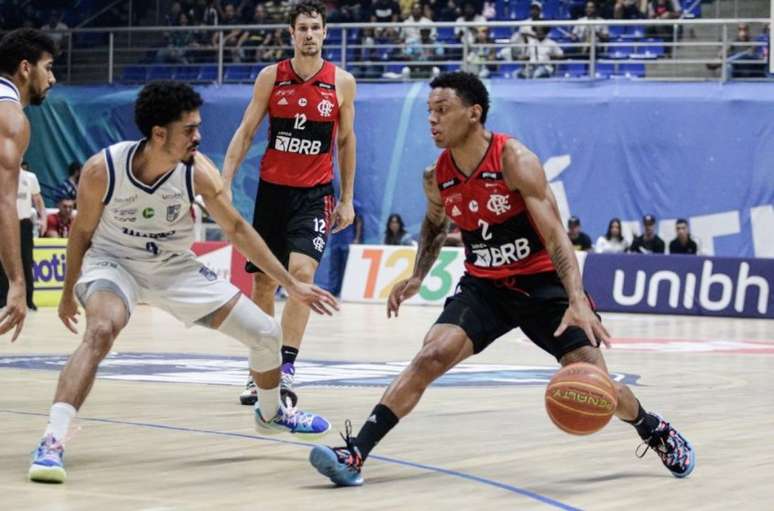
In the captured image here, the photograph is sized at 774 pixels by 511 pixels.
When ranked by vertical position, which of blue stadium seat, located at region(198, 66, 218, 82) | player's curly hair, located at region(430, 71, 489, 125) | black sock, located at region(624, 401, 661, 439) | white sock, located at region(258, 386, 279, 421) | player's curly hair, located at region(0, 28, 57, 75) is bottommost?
white sock, located at region(258, 386, 279, 421)

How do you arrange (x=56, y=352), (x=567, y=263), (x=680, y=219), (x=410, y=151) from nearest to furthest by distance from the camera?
(x=567, y=263), (x=56, y=352), (x=680, y=219), (x=410, y=151)

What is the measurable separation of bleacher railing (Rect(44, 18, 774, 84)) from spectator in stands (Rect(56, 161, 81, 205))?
7.38 feet

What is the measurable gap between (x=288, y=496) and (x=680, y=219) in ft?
59.1

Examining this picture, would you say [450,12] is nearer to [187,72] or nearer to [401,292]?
[187,72]

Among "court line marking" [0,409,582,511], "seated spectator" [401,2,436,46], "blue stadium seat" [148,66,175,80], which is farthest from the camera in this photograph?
"blue stadium seat" [148,66,175,80]

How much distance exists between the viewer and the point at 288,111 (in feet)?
34.3

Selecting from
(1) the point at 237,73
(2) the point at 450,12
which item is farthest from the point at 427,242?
(1) the point at 237,73

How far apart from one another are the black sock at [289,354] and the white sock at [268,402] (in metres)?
1.84

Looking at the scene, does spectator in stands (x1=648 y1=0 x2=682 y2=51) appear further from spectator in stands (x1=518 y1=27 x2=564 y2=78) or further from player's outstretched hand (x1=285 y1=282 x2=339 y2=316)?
player's outstretched hand (x1=285 y1=282 x2=339 y2=316)

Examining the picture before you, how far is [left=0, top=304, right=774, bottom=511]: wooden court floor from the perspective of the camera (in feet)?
21.3

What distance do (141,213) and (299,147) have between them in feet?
10.6

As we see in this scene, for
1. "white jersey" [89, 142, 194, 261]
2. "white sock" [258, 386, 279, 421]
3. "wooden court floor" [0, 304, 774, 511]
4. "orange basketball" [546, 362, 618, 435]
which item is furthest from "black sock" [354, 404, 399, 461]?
"white jersey" [89, 142, 194, 261]

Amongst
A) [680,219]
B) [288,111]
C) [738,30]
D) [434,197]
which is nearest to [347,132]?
[288,111]

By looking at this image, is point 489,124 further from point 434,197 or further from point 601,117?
point 434,197
